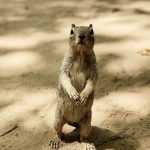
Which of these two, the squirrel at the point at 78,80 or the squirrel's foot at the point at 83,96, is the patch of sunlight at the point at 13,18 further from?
the squirrel's foot at the point at 83,96

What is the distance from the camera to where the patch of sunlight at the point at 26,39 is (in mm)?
5816

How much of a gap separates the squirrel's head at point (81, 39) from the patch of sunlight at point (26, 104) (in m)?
1.16

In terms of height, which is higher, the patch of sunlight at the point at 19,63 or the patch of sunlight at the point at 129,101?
the patch of sunlight at the point at 19,63

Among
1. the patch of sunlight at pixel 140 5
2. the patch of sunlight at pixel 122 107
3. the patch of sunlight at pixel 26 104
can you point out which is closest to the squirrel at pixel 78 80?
the patch of sunlight at pixel 122 107

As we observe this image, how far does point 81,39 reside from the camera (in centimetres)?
319

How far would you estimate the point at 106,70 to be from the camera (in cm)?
494

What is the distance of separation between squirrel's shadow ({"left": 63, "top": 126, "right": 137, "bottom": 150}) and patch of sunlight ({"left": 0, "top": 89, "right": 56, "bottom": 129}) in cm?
57

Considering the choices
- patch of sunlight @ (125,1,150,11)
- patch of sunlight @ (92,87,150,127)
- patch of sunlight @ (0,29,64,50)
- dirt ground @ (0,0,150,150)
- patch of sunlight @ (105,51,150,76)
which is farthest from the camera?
patch of sunlight @ (125,1,150,11)

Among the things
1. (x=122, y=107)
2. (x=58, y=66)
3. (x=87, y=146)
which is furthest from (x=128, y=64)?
(x=87, y=146)

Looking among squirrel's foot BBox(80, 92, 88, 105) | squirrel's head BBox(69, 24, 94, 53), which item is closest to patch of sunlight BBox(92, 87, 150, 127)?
squirrel's foot BBox(80, 92, 88, 105)

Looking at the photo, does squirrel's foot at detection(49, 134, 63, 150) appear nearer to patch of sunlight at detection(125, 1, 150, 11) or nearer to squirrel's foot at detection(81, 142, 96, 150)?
squirrel's foot at detection(81, 142, 96, 150)

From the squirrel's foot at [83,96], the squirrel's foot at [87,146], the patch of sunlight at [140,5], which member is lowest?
the squirrel's foot at [87,146]

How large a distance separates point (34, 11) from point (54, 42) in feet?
5.73

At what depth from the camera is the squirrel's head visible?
3195 millimetres
